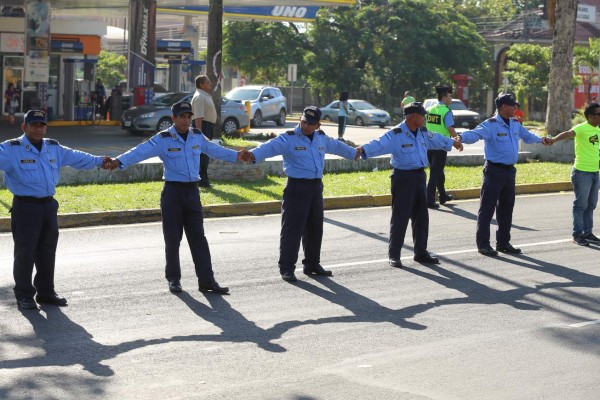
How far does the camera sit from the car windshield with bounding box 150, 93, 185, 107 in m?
31.2

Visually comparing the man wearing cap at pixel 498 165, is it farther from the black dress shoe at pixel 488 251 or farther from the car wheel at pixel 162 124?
the car wheel at pixel 162 124

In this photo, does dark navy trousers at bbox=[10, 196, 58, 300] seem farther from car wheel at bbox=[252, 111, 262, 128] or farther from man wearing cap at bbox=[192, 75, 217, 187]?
car wheel at bbox=[252, 111, 262, 128]

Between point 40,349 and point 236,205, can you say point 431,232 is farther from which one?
point 40,349

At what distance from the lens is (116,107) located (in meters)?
37.7

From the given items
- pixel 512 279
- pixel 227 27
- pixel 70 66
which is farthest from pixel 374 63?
pixel 512 279

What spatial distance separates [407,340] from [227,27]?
160ft

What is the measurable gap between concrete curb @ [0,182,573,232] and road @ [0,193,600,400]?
38.4 inches

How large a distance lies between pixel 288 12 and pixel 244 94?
9.24m

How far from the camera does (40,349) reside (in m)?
7.98

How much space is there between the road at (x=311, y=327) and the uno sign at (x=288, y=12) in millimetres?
33790

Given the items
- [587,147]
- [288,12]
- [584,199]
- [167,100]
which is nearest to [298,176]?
[587,147]

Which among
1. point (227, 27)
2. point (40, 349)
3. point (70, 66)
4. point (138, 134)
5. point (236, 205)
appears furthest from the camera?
point (227, 27)

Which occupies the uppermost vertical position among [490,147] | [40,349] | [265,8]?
[265,8]

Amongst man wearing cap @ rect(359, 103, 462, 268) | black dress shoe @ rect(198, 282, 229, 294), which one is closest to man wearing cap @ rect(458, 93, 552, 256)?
man wearing cap @ rect(359, 103, 462, 268)
